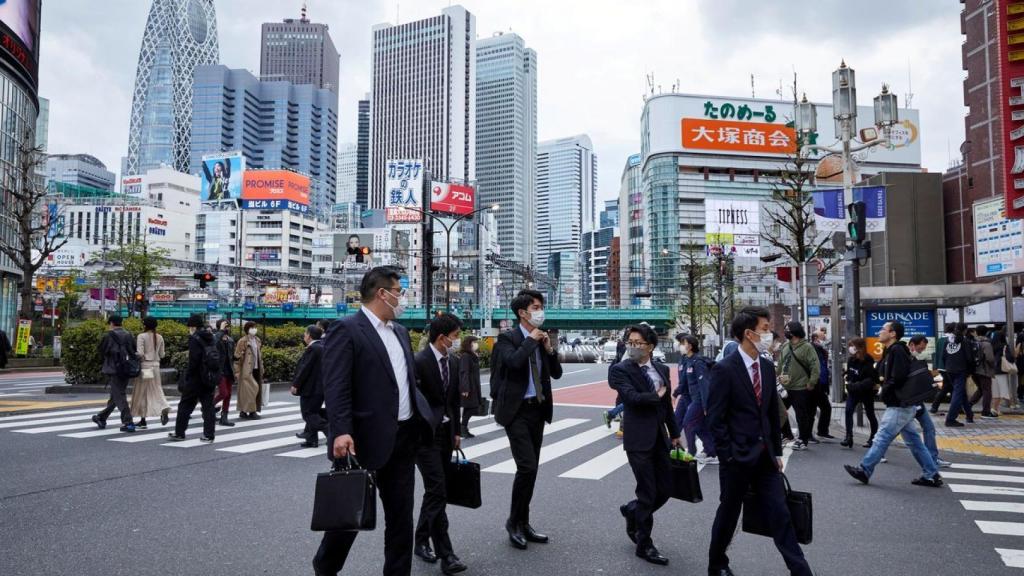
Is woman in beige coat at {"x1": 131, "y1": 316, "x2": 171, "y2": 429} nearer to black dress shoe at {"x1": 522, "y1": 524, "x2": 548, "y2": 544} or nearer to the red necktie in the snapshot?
black dress shoe at {"x1": 522, "y1": 524, "x2": 548, "y2": 544}

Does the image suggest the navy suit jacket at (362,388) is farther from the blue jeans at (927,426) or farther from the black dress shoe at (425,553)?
the blue jeans at (927,426)

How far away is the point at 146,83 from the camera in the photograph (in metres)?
188

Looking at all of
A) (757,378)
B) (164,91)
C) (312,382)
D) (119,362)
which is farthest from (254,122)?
(757,378)

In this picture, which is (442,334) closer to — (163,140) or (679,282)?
(679,282)

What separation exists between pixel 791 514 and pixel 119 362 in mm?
10111

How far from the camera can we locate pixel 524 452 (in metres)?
5.13

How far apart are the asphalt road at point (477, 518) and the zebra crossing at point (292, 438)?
8 centimetres

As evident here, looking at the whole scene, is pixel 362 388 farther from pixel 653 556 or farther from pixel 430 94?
pixel 430 94

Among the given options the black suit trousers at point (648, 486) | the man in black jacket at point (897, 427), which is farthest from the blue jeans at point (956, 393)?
the black suit trousers at point (648, 486)

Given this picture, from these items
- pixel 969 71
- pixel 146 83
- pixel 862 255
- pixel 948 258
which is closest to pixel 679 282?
pixel 948 258

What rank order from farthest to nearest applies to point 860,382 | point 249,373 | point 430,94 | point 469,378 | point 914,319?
point 430,94 < point 914,319 < point 249,373 < point 469,378 < point 860,382

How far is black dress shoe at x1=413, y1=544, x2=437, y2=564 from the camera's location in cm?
491

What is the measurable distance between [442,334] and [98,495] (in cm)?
402

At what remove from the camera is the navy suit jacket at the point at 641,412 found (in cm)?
502
